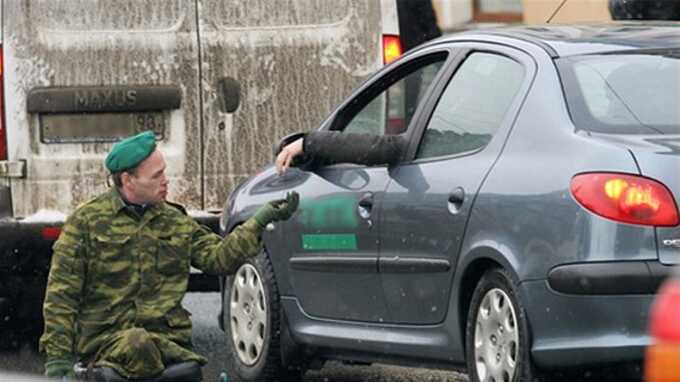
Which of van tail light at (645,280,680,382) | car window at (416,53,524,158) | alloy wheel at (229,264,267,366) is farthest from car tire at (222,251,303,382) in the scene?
van tail light at (645,280,680,382)

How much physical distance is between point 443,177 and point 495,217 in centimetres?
49

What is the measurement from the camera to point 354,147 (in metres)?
8.09

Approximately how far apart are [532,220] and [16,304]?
443 cm

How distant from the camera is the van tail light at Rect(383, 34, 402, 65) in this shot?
10570 mm

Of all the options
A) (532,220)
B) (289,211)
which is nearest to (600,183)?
(532,220)

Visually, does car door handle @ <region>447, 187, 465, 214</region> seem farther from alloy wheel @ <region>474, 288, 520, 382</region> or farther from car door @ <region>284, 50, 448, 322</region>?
car door @ <region>284, 50, 448, 322</region>

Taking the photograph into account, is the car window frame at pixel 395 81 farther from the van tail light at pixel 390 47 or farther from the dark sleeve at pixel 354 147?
the van tail light at pixel 390 47

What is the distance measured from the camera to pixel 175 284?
719cm

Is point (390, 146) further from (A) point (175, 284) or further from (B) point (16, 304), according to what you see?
(B) point (16, 304)

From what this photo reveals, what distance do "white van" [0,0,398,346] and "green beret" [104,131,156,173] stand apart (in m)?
3.15

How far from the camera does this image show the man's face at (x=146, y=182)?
7.12m

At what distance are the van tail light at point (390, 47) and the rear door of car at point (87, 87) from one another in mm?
940

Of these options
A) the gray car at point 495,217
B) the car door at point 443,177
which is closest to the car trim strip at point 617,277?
the gray car at point 495,217

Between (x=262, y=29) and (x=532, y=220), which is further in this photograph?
(x=262, y=29)
